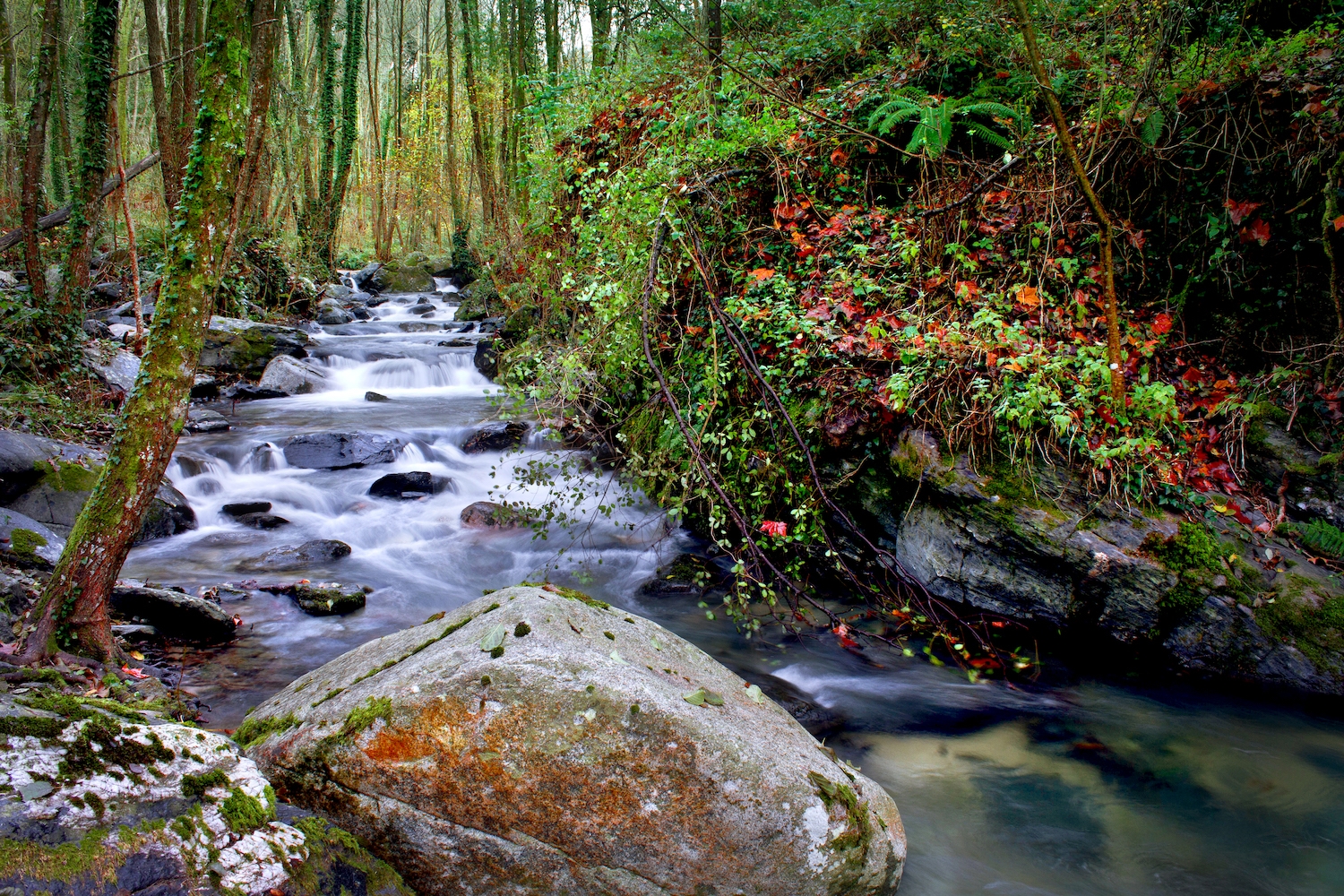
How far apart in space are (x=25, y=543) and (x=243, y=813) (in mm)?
4814

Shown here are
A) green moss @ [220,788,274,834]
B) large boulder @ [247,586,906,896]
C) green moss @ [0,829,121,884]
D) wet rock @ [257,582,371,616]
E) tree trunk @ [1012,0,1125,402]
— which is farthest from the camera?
wet rock @ [257,582,371,616]

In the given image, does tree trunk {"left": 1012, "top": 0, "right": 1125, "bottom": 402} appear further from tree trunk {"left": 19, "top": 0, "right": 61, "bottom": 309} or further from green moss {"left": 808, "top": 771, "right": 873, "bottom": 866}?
tree trunk {"left": 19, "top": 0, "right": 61, "bottom": 309}

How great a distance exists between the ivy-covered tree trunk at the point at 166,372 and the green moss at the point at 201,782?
2.33 metres

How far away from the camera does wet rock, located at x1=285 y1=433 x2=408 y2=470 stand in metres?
9.38

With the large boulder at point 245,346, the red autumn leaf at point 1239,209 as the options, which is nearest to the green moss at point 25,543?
the large boulder at point 245,346

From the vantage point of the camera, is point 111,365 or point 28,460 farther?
point 111,365

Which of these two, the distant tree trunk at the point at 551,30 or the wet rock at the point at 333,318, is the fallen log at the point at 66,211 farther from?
the distant tree trunk at the point at 551,30

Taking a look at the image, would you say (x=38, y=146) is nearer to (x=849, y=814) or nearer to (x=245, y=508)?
(x=245, y=508)

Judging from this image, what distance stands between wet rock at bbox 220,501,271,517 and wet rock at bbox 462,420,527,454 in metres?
2.72

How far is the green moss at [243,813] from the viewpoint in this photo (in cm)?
196

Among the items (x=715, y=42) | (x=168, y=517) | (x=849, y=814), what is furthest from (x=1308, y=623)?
(x=168, y=517)

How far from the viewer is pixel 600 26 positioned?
14180 millimetres

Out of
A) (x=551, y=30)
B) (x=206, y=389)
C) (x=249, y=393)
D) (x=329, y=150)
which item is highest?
(x=551, y=30)

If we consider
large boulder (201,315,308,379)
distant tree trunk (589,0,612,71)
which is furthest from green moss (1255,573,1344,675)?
large boulder (201,315,308,379)
